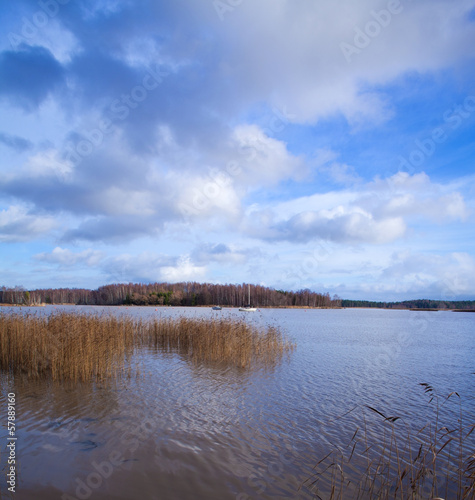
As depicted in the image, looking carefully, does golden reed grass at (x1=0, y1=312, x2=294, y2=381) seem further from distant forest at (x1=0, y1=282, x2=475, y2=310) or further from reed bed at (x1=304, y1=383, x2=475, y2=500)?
distant forest at (x1=0, y1=282, x2=475, y2=310)

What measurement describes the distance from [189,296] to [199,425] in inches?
5104

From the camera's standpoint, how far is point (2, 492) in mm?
4812

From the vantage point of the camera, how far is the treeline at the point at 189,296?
13038cm

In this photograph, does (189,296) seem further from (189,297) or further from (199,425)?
(199,425)

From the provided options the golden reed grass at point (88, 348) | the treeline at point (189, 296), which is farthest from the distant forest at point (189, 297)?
the golden reed grass at point (88, 348)

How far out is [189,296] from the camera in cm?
13525

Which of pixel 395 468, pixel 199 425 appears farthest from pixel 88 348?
pixel 395 468

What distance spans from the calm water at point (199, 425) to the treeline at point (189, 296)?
380ft

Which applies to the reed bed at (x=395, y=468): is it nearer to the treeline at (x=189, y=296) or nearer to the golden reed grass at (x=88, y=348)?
→ the golden reed grass at (x=88, y=348)

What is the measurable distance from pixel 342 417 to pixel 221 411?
3324mm

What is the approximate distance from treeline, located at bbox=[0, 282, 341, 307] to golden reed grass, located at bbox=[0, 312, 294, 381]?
363ft

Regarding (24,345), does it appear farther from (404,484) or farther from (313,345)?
(313,345)

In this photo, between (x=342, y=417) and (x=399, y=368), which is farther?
(x=399, y=368)

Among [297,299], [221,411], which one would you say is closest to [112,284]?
[297,299]
